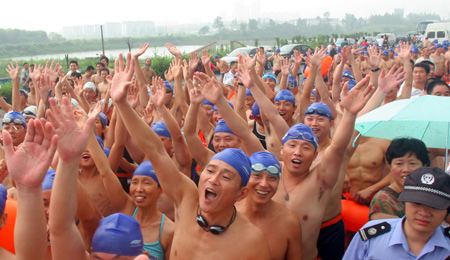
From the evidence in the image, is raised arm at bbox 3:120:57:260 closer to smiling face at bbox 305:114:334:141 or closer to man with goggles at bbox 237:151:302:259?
man with goggles at bbox 237:151:302:259

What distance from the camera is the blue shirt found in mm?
2607

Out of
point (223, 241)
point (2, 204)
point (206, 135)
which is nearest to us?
point (2, 204)

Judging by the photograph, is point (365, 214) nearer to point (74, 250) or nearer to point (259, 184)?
point (259, 184)

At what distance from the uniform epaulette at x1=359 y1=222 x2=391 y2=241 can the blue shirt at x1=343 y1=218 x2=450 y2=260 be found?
2 centimetres

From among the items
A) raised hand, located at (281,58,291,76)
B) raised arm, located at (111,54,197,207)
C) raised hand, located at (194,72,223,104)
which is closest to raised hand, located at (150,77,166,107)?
raised hand, located at (194,72,223,104)

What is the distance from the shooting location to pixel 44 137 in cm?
219

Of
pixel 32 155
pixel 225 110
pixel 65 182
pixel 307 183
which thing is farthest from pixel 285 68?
pixel 32 155

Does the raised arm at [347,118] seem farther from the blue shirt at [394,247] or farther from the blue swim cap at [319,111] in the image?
the blue swim cap at [319,111]

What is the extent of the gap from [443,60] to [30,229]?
13629 millimetres

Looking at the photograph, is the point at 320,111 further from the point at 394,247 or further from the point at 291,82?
the point at 291,82

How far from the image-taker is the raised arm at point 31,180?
2098mm

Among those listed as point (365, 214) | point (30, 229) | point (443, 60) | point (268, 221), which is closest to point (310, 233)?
point (268, 221)

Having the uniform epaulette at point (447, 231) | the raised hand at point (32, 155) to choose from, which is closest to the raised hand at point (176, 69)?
the raised hand at point (32, 155)

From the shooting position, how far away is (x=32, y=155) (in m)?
2.15
